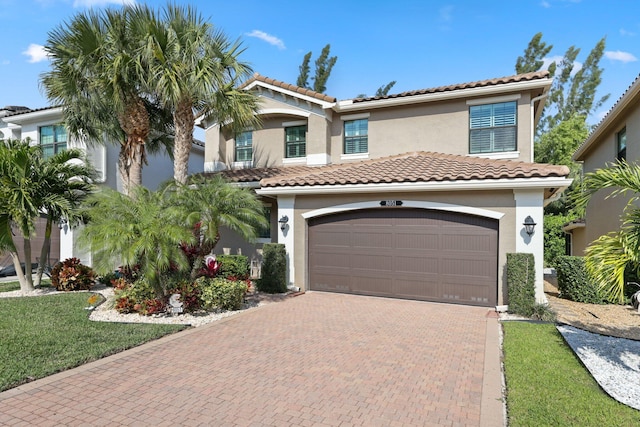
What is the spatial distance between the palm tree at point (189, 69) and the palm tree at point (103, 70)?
533 mm

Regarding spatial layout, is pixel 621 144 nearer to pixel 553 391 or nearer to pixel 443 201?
pixel 443 201

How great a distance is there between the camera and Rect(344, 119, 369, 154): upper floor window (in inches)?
627

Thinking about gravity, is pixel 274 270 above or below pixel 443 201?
below

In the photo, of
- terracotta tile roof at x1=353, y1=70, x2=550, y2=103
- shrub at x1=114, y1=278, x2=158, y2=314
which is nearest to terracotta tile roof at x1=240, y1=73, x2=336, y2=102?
terracotta tile roof at x1=353, y1=70, x2=550, y2=103

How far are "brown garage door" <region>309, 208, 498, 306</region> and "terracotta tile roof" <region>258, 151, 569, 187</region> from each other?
1.07 m

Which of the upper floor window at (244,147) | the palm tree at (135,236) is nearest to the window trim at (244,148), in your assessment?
the upper floor window at (244,147)

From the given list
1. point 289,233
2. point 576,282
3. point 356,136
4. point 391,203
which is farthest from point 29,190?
point 576,282

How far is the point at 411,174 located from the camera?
1111 centimetres

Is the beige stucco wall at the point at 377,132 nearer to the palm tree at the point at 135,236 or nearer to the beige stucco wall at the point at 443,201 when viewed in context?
the beige stucco wall at the point at 443,201

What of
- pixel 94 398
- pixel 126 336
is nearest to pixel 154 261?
pixel 126 336

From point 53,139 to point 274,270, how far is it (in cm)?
1444

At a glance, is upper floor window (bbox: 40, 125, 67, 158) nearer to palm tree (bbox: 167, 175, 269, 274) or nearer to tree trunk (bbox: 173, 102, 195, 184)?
tree trunk (bbox: 173, 102, 195, 184)

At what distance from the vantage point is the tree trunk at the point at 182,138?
1149 cm

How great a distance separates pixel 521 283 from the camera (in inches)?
369
